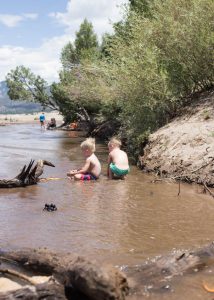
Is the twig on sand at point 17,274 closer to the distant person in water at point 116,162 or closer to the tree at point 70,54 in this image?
the distant person in water at point 116,162

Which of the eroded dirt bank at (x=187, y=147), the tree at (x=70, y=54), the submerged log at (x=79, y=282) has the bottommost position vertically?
the submerged log at (x=79, y=282)

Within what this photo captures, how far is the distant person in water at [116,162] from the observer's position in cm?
1222

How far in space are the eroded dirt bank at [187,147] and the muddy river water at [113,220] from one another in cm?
66

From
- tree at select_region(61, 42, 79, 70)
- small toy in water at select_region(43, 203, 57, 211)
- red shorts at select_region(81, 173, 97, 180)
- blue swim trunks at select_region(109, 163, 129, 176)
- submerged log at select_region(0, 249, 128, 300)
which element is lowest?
submerged log at select_region(0, 249, 128, 300)

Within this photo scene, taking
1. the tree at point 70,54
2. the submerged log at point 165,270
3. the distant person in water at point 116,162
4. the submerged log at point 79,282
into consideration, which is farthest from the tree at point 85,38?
Result: the submerged log at point 79,282

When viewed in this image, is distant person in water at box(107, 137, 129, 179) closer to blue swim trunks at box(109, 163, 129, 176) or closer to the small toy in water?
blue swim trunks at box(109, 163, 129, 176)

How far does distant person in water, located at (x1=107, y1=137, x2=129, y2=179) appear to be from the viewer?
40.1 feet

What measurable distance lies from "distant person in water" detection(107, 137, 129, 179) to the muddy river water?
A: 1.20ft

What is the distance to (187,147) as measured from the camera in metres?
13.2

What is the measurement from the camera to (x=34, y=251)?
523 cm

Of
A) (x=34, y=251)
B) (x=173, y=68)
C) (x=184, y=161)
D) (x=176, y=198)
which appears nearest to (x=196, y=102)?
(x=173, y=68)

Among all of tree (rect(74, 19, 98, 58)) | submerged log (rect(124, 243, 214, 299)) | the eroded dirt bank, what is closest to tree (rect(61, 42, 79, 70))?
tree (rect(74, 19, 98, 58))

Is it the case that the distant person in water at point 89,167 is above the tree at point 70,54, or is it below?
below

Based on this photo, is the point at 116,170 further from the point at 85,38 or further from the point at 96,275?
the point at 85,38
